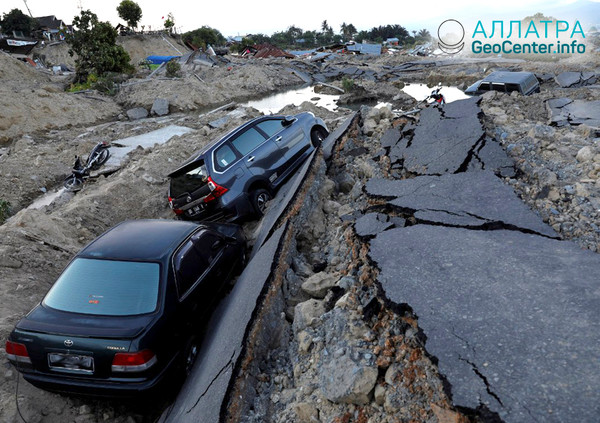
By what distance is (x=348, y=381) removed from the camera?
2525mm

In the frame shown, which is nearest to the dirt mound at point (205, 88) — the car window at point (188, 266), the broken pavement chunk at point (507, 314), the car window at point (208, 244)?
the car window at point (208, 244)

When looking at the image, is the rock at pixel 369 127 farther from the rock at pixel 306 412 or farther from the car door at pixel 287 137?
the rock at pixel 306 412

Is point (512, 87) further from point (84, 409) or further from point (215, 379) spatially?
point (84, 409)

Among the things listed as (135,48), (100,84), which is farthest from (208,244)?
(135,48)

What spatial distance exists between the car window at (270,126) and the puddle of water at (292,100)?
47.1 ft

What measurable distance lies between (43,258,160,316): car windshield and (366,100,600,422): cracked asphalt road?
237cm

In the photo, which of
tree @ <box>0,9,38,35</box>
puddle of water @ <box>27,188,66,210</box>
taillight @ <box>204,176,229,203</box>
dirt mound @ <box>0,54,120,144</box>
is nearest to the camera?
taillight @ <box>204,176,229,203</box>

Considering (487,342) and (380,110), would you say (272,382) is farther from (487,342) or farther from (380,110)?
(380,110)

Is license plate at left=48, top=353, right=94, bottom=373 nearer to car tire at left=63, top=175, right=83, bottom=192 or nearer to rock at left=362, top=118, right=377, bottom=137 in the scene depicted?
rock at left=362, top=118, right=377, bottom=137

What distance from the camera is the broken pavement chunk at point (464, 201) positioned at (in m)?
3.51

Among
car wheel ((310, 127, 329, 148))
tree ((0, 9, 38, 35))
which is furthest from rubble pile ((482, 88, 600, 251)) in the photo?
tree ((0, 9, 38, 35))

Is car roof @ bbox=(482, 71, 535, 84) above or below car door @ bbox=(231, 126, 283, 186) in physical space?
above

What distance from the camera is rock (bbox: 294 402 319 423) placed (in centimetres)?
256

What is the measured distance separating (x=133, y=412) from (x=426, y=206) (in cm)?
391
